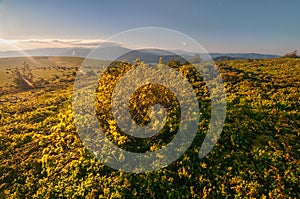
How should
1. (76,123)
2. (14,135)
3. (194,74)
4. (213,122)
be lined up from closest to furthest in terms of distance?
1. (213,122)
2. (76,123)
3. (14,135)
4. (194,74)

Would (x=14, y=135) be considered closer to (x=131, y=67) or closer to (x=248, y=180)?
(x=131, y=67)

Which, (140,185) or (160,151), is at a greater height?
(160,151)

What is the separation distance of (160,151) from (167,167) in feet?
3.96

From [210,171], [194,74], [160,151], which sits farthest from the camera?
[194,74]

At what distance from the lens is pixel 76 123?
56.6 feet

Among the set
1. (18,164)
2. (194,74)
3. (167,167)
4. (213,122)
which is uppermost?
(194,74)

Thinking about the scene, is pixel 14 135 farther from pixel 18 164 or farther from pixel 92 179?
pixel 92 179

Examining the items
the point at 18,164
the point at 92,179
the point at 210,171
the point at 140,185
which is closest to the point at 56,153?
the point at 18,164

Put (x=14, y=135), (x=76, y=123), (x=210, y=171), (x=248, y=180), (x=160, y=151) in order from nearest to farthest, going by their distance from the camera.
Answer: (x=248, y=180)
(x=210, y=171)
(x=160, y=151)
(x=76, y=123)
(x=14, y=135)

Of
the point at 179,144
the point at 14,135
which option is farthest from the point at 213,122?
the point at 14,135

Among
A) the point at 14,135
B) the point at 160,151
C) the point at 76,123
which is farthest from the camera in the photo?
the point at 14,135

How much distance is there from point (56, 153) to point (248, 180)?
1165cm

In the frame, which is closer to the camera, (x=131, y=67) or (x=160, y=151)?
(x=160, y=151)

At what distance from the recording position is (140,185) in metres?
11.4
